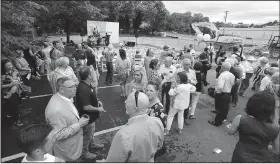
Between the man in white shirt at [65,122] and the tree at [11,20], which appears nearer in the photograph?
the man in white shirt at [65,122]

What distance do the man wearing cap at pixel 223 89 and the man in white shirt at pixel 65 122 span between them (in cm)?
350

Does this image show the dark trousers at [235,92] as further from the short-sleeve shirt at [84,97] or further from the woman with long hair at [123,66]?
the short-sleeve shirt at [84,97]

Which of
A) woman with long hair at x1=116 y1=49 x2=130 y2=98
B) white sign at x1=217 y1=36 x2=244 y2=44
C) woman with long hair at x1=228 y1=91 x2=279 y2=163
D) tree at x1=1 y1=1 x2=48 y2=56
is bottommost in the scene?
woman with long hair at x1=228 y1=91 x2=279 y2=163

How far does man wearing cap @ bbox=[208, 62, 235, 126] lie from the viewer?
15.4 feet

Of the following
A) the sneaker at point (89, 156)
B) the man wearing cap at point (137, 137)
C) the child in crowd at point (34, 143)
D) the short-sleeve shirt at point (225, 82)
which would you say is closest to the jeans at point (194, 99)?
the short-sleeve shirt at point (225, 82)

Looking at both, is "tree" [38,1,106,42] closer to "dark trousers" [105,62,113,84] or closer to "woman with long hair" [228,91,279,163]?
"dark trousers" [105,62,113,84]

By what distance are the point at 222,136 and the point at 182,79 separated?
1855 mm

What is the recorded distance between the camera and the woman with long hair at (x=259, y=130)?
2.21 m

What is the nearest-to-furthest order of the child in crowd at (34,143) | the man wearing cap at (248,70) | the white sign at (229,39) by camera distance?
1. the child in crowd at (34,143)
2. the man wearing cap at (248,70)
3. the white sign at (229,39)

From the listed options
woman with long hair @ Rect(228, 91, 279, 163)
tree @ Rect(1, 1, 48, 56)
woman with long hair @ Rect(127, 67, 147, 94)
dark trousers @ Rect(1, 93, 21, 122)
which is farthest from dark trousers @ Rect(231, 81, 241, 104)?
tree @ Rect(1, 1, 48, 56)

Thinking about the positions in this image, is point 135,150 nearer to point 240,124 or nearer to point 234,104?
point 240,124

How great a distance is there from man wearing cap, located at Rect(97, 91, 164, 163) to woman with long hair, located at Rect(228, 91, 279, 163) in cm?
103

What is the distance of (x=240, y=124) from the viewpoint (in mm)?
2326

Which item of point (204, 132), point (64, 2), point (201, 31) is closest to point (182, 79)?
point (204, 132)
